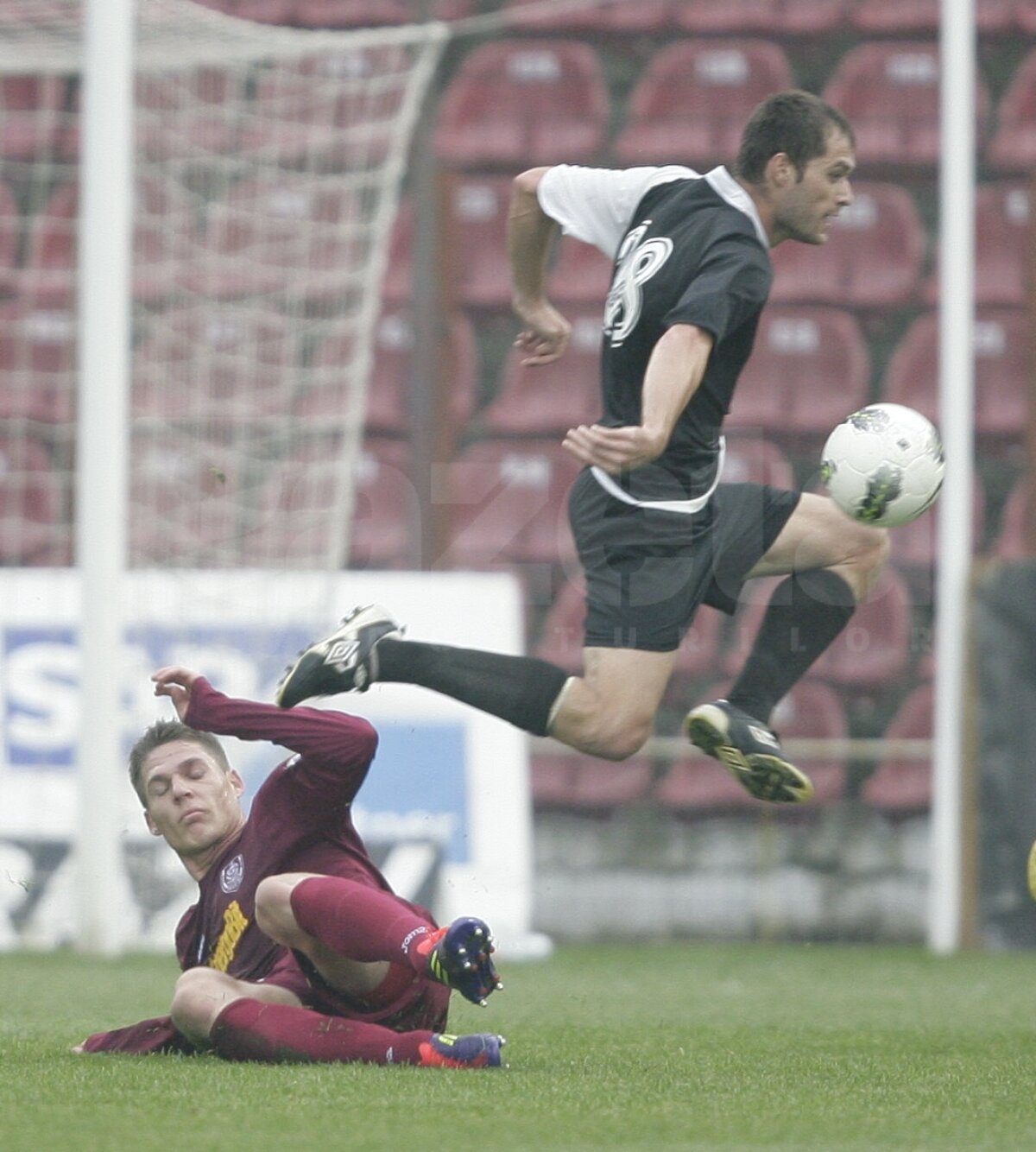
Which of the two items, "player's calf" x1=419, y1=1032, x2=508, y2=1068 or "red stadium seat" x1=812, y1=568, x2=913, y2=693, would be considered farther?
"red stadium seat" x1=812, y1=568, x2=913, y2=693

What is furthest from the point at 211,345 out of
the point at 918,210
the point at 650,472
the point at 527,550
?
the point at 650,472

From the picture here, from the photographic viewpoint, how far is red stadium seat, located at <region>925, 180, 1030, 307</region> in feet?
30.9

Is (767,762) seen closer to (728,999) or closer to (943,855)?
(728,999)

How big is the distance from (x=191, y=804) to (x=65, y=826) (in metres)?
3.87

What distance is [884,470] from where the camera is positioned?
4.44 metres

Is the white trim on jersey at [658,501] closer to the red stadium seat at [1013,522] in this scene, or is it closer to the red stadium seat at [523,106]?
the red stadium seat at [1013,522]

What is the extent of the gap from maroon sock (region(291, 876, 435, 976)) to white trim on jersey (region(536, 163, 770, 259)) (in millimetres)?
1573

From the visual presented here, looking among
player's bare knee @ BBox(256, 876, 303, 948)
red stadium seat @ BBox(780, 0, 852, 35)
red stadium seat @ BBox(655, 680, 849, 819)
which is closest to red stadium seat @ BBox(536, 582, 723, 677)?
red stadium seat @ BBox(655, 680, 849, 819)

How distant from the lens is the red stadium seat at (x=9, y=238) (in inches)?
367

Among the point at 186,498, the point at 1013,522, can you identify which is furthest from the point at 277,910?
the point at 1013,522

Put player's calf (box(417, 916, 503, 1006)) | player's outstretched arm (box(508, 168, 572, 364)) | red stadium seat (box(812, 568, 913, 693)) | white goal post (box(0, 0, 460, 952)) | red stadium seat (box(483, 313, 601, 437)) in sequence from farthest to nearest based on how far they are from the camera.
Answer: red stadium seat (box(483, 313, 601, 437)) < red stadium seat (box(812, 568, 913, 693)) < white goal post (box(0, 0, 460, 952)) < player's outstretched arm (box(508, 168, 572, 364)) < player's calf (box(417, 916, 503, 1006))

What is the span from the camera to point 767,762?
433cm

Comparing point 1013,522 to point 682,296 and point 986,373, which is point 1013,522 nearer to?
point 986,373

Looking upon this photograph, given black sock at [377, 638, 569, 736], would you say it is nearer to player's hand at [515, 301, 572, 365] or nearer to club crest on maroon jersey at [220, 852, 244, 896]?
club crest on maroon jersey at [220, 852, 244, 896]
